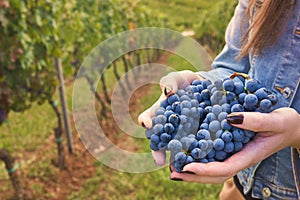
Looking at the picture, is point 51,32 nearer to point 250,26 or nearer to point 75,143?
point 75,143

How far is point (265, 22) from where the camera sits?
1.21 meters

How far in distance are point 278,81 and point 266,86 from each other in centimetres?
4

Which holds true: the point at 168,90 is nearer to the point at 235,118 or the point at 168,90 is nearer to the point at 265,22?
the point at 235,118

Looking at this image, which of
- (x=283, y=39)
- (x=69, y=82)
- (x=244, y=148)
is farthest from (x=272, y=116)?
(x=69, y=82)

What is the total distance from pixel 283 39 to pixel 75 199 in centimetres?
269

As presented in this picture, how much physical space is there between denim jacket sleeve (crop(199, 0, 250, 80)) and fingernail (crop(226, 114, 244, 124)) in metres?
0.37

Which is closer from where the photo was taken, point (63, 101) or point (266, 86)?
point (266, 86)

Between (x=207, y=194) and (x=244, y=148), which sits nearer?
(x=244, y=148)

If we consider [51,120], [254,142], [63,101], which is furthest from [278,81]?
[51,120]

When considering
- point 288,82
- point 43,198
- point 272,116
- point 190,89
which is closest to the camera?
point 272,116

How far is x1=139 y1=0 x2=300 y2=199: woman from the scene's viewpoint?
0.98 metres

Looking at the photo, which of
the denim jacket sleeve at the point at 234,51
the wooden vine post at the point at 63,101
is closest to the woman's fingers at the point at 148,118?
the denim jacket sleeve at the point at 234,51

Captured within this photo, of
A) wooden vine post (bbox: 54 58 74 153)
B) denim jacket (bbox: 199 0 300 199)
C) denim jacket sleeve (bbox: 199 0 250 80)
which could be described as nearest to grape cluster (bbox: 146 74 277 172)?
denim jacket (bbox: 199 0 300 199)

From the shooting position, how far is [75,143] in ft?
15.1
